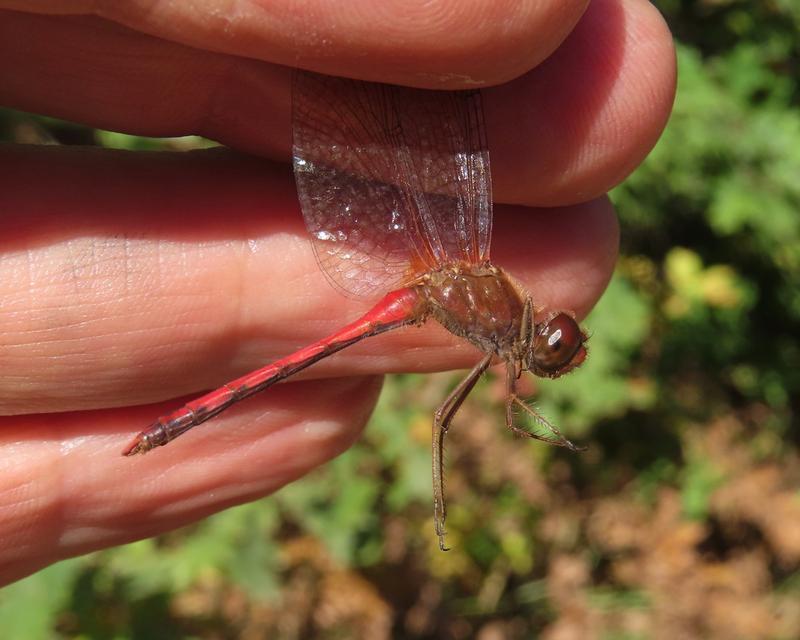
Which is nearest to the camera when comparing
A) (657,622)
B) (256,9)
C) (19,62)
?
(256,9)

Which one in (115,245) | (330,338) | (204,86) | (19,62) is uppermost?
(19,62)

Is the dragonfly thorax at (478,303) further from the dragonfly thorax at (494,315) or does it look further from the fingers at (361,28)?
the fingers at (361,28)

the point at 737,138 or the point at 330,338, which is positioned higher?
the point at 330,338

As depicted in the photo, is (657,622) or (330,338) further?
(657,622)

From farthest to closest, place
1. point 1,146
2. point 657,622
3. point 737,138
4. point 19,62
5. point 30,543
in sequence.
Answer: point 657,622
point 737,138
point 30,543
point 1,146
point 19,62

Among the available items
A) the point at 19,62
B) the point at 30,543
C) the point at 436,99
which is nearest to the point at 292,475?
the point at 30,543

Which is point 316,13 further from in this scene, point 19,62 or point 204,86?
point 19,62

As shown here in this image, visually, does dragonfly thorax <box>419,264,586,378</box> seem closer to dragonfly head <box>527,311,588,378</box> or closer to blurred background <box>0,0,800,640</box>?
dragonfly head <box>527,311,588,378</box>

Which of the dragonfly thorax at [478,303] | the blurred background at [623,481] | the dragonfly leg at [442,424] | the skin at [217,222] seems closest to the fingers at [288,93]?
the skin at [217,222]
